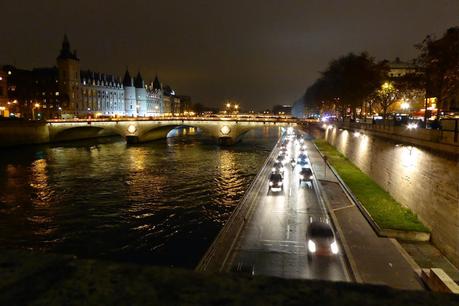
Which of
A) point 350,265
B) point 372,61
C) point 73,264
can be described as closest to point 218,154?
point 372,61

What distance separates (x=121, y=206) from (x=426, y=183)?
2235 cm

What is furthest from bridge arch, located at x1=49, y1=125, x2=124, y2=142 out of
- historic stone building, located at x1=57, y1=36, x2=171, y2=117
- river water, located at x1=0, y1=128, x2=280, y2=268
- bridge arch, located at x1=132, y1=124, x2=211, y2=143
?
river water, located at x1=0, y1=128, x2=280, y2=268

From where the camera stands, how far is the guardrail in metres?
16.7

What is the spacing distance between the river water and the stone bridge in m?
31.3

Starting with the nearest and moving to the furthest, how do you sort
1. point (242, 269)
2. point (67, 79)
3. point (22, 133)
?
1. point (242, 269)
2. point (22, 133)
3. point (67, 79)

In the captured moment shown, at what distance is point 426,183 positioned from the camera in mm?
22281

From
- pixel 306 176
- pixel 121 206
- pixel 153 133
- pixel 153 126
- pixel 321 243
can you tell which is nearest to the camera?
pixel 321 243

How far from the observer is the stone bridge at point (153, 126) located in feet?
290

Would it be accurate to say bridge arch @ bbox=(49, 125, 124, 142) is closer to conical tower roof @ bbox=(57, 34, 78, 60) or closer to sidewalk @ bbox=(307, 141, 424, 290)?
conical tower roof @ bbox=(57, 34, 78, 60)

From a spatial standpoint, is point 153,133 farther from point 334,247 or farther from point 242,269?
point 242,269

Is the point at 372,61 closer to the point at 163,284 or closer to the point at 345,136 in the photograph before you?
the point at 345,136

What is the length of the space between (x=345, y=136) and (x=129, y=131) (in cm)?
5500

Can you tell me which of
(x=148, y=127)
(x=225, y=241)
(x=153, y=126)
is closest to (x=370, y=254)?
(x=225, y=241)

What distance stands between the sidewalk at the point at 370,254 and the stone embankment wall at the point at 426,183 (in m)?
2.30
